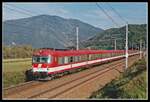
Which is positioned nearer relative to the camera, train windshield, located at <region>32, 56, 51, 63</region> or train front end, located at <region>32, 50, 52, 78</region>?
train front end, located at <region>32, 50, 52, 78</region>

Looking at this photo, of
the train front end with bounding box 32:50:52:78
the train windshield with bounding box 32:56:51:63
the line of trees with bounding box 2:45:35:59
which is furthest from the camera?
the line of trees with bounding box 2:45:35:59

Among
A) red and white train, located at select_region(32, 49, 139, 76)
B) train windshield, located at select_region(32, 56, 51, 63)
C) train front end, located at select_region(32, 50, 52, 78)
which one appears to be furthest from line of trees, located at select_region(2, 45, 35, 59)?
train front end, located at select_region(32, 50, 52, 78)

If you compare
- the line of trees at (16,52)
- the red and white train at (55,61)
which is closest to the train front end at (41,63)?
the red and white train at (55,61)

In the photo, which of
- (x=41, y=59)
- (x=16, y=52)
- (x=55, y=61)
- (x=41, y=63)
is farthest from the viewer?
(x=16, y=52)

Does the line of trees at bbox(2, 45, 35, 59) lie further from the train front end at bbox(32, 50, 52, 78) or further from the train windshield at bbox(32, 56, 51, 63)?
the train front end at bbox(32, 50, 52, 78)

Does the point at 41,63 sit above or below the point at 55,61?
below

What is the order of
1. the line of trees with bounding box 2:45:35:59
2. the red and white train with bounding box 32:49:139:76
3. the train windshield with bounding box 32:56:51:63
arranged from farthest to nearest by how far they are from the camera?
the line of trees with bounding box 2:45:35:59 → the train windshield with bounding box 32:56:51:63 → the red and white train with bounding box 32:49:139:76

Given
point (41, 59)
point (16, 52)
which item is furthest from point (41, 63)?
point (16, 52)

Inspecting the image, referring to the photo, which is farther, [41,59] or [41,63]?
[41,59]

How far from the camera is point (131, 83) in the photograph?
17656 millimetres

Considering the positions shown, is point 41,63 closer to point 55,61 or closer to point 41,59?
point 41,59

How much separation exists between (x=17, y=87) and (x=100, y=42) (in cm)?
6406

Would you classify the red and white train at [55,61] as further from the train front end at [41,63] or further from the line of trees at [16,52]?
the line of trees at [16,52]

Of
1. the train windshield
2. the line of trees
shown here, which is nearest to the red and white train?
the train windshield
